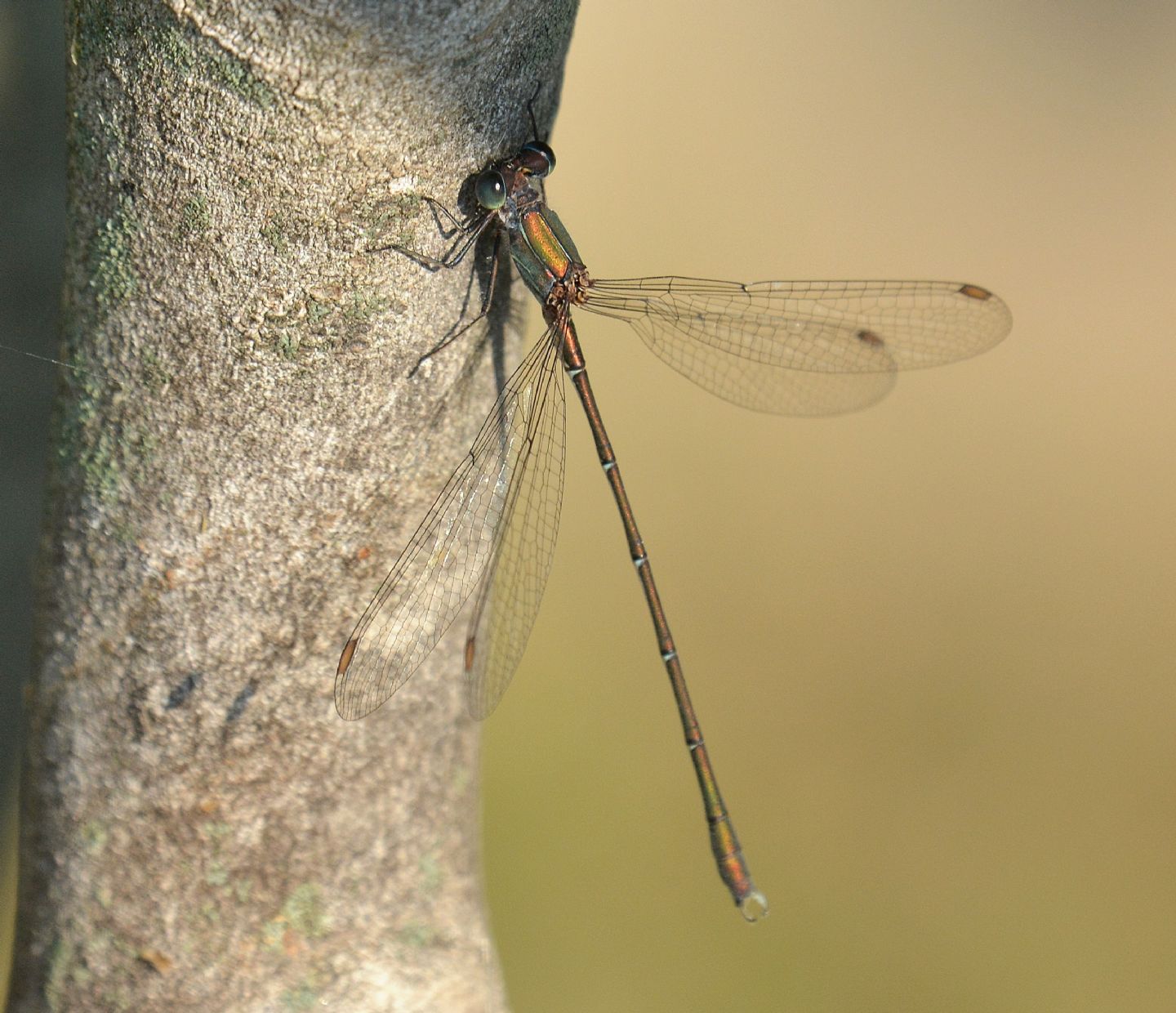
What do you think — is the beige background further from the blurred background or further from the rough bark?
the rough bark

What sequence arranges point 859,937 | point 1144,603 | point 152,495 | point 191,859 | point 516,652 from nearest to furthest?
point 152,495 < point 191,859 < point 516,652 < point 859,937 < point 1144,603

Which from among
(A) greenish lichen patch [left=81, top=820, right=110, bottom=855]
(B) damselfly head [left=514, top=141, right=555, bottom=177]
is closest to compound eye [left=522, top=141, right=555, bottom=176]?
(B) damselfly head [left=514, top=141, right=555, bottom=177]

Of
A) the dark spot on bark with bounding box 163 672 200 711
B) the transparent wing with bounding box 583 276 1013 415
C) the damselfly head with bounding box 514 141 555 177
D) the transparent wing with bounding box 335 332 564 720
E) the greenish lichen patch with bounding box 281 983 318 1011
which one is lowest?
the greenish lichen patch with bounding box 281 983 318 1011

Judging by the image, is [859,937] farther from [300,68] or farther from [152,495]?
[300,68]

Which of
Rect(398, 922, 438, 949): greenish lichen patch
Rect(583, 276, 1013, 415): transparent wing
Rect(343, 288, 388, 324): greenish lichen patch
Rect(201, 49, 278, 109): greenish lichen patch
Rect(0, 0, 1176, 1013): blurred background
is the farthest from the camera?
Rect(0, 0, 1176, 1013): blurred background

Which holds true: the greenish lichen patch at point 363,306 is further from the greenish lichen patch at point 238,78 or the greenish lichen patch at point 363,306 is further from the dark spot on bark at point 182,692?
the dark spot on bark at point 182,692

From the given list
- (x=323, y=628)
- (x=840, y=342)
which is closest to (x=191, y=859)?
(x=323, y=628)

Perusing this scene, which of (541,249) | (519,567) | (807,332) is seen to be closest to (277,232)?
(541,249)
